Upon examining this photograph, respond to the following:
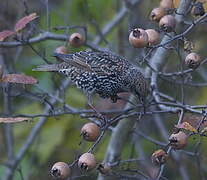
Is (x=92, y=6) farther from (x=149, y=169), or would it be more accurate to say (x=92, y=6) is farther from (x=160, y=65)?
(x=160, y=65)

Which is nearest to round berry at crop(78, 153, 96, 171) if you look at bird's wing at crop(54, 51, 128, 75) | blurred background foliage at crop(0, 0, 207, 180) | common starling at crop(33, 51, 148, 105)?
common starling at crop(33, 51, 148, 105)

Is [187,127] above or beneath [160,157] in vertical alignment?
above

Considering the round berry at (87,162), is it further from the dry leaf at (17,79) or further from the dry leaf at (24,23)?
the dry leaf at (24,23)

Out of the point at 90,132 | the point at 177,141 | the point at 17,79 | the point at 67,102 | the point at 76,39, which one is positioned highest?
the point at 67,102

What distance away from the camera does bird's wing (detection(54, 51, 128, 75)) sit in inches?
174

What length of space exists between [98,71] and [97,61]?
0.07 m

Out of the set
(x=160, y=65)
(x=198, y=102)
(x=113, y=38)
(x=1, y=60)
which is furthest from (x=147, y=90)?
(x=113, y=38)

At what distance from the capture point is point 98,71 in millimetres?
4488

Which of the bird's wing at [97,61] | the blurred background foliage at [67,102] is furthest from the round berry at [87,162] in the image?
the blurred background foliage at [67,102]

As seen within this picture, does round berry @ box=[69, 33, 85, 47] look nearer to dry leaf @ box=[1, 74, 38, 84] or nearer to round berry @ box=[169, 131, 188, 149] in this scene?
dry leaf @ box=[1, 74, 38, 84]

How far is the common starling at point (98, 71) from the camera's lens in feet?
14.3

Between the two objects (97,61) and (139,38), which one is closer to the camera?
(139,38)

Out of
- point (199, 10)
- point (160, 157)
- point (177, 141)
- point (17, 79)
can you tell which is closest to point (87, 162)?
point (160, 157)

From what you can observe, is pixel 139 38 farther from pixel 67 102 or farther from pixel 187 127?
pixel 67 102
